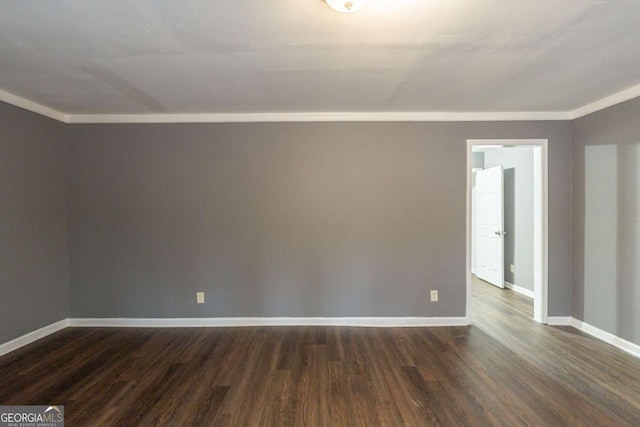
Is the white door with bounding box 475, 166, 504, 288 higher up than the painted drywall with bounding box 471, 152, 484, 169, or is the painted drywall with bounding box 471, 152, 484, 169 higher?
the painted drywall with bounding box 471, 152, 484, 169

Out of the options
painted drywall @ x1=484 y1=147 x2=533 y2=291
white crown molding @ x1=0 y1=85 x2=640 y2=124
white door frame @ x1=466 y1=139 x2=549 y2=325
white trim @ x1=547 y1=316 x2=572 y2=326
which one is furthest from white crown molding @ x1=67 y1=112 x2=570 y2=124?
white trim @ x1=547 y1=316 x2=572 y2=326

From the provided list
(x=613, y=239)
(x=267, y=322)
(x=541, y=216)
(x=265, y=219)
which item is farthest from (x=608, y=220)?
(x=267, y=322)

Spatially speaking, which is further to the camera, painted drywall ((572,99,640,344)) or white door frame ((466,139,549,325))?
white door frame ((466,139,549,325))

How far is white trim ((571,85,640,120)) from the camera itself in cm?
266

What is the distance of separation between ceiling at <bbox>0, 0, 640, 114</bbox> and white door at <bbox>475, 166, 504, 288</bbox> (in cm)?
209

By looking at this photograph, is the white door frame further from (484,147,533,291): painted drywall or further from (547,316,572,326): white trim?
(484,147,533,291): painted drywall

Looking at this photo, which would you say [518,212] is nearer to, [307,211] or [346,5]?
[307,211]

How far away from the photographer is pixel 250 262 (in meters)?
3.40

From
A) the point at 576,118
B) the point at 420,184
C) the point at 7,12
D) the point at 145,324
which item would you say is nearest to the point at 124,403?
the point at 145,324

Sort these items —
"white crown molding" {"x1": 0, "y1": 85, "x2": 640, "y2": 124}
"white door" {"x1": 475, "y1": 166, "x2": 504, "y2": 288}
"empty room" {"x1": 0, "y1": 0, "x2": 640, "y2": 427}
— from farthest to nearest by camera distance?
"white door" {"x1": 475, "y1": 166, "x2": 504, "y2": 288}, "white crown molding" {"x1": 0, "y1": 85, "x2": 640, "y2": 124}, "empty room" {"x1": 0, "y1": 0, "x2": 640, "y2": 427}

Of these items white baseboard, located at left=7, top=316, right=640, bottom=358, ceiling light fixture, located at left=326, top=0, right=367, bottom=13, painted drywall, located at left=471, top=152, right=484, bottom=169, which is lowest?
white baseboard, located at left=7, top=316, right=640, bottom=358

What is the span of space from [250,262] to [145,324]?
1.38 meters

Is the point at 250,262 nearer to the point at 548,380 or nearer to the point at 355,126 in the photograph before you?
the point at 355,126

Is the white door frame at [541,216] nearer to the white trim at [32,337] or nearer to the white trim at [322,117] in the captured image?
the white trim at [322,117]
